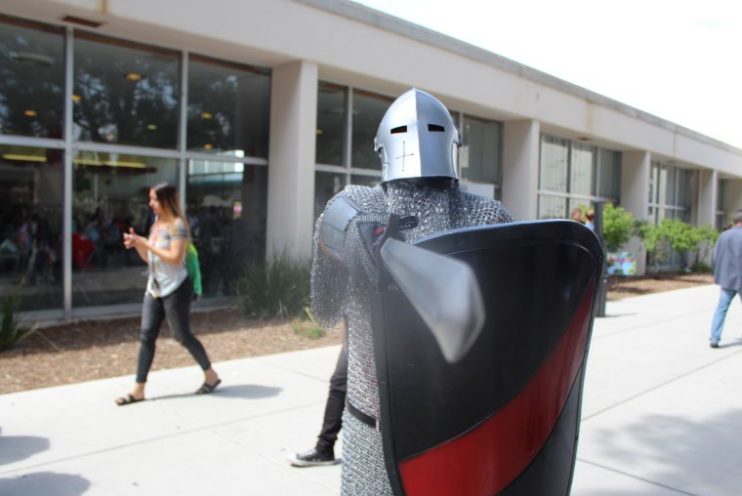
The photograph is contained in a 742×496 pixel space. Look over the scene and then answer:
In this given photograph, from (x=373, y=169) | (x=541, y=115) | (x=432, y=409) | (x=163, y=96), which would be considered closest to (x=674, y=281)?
(x=541, y=115)

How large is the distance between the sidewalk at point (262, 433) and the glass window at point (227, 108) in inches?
179

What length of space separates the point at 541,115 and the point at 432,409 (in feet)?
46.9

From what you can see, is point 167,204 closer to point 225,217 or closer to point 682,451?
point 682,451

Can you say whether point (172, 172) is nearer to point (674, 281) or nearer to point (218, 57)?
point (218, 57)

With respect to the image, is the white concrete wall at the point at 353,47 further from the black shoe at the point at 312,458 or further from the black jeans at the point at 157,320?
the black shoe at the point at 312,458

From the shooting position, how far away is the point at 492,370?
160cm

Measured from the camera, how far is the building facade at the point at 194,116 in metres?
8.21

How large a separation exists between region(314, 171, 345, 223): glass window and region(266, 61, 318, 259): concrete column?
41.0 inches

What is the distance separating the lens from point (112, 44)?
883 centimetres

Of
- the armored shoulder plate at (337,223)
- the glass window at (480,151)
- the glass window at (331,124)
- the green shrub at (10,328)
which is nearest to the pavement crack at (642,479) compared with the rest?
the armored shoulder plate at (337,223)

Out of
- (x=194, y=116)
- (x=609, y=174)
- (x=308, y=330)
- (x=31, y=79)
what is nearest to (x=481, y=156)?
(x=609, y=174)

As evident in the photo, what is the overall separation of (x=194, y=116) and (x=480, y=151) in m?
7.52

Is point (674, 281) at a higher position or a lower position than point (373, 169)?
lower

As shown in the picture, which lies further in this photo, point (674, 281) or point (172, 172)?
point (674, 281)
